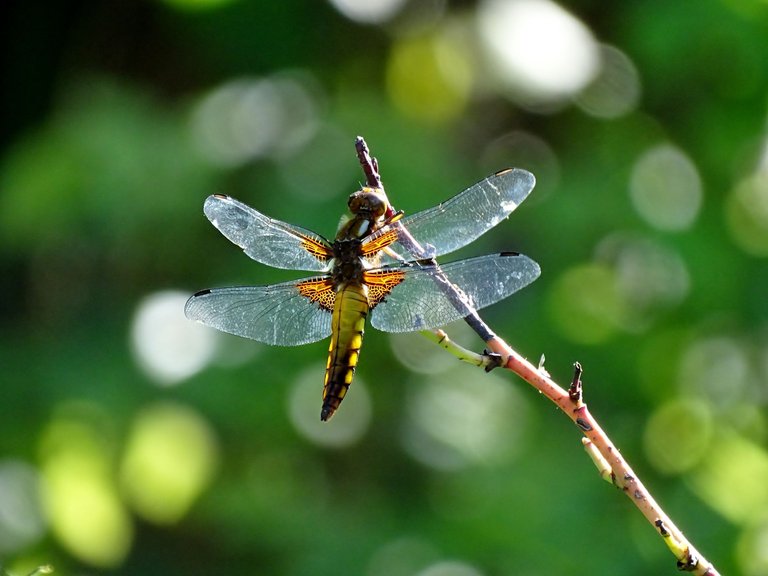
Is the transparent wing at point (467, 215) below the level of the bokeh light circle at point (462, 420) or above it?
above

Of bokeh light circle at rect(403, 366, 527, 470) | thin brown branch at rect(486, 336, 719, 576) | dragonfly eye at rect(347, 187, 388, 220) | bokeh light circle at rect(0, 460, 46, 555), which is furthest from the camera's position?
bokeh light circle at rect(403, 366, 527, 470)

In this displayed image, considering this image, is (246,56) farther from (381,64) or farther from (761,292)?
(761,292)

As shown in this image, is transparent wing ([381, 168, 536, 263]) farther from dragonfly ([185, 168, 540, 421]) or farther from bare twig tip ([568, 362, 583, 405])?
bare twig tip ([568, 362, 583, 405])

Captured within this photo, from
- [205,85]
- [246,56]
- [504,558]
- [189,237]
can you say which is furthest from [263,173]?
[504,558]

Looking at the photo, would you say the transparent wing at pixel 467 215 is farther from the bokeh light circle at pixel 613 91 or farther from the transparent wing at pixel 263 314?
the bokeh light circle at pixel 613 91

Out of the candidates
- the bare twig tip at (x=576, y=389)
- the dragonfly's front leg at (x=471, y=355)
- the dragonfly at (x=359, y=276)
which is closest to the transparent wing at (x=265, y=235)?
the dragonfly at (x=359, y=276)

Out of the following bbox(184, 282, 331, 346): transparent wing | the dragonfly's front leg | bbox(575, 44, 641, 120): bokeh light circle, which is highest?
the dragonfly's front leg

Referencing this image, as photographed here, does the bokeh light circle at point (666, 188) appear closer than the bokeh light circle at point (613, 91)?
Yes

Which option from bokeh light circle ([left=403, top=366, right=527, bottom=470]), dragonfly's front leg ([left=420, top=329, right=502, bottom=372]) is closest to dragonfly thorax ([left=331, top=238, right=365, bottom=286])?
dragonfly's front leg ([left=420, top=329, right=502, bottom=372])
